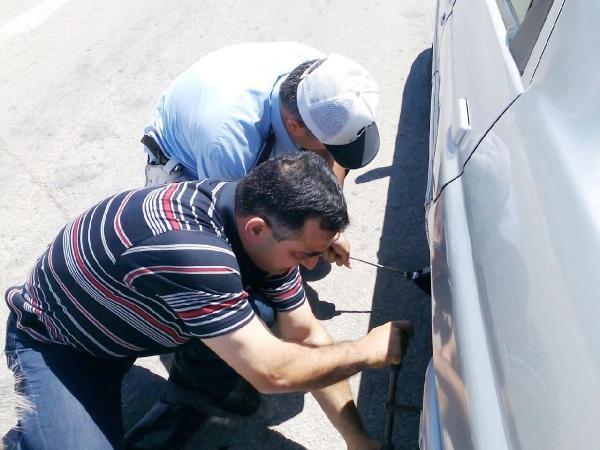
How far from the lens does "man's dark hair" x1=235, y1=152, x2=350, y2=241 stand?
1.66 meters

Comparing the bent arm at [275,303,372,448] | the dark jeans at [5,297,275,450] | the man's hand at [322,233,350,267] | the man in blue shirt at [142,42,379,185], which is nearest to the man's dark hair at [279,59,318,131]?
the man in blue shirt at [142,42,379,185]

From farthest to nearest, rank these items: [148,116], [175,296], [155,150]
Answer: [148,116] → [155,150] → [175,296]

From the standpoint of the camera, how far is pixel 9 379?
6.25 ft

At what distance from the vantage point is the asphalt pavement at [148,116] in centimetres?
235

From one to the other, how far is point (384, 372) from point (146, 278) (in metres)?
1.11

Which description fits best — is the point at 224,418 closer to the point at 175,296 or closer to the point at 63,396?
the point at 63,396

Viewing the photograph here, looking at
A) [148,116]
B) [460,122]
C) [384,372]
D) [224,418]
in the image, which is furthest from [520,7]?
[148,116]

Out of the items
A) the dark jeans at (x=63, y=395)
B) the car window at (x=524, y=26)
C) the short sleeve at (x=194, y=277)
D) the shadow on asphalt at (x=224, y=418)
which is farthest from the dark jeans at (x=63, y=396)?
the car window at (x=524, y=26)

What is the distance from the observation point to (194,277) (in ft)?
5.30

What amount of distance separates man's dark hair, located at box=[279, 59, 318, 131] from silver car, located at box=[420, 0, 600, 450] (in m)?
0.65

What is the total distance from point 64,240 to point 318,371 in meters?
0.80

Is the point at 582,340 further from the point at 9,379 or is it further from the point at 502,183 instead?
the point at 9,379

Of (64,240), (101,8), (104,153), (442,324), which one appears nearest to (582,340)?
(442,324)

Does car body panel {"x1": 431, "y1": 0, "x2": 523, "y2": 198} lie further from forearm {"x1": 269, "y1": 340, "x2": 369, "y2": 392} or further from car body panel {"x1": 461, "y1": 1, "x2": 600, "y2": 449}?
forearm {"x1": 269, "y1": 340, "x2": 369, "y2": 392}
